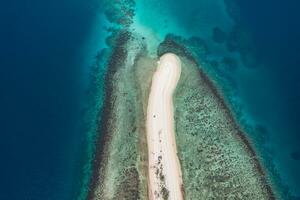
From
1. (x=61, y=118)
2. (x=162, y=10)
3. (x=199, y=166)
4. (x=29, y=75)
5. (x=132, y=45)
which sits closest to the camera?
(x=199, y=166)

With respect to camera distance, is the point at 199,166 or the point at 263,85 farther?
the point at 263,85

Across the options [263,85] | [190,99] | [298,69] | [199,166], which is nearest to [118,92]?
[190,99]

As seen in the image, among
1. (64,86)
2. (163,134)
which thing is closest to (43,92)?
(64,86)

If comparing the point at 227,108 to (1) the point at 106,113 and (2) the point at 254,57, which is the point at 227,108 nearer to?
(2) the point at 254,57

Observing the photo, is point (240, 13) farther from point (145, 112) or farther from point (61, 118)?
point (61, 118)

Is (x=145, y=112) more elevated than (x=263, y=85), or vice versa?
(x=263, y=85)

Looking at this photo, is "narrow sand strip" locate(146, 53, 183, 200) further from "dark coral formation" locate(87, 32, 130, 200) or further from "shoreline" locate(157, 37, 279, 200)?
"dark coral formation" locate(87, 32, 130, 200)

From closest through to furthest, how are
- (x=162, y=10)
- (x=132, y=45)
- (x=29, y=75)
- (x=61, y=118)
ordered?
1. (x=61, y=118)
2. (x=29, y=75)
3. (x=132, y=45)
4. (x=162, y=10)

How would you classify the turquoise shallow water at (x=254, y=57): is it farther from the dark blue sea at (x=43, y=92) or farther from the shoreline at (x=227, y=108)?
the dark blue sea at (x=43, y=92)
